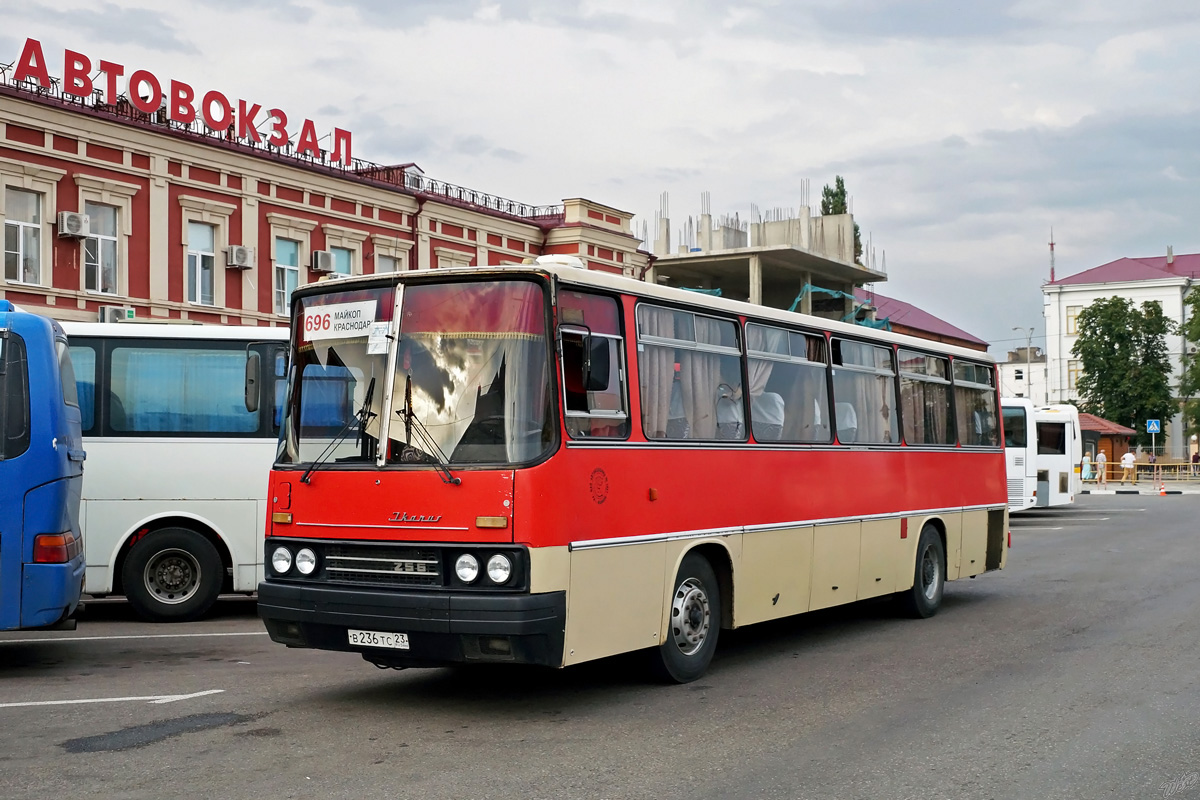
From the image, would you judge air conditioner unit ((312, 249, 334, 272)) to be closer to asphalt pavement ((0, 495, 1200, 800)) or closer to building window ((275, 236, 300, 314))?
building window ((275, 236, 300, 314))

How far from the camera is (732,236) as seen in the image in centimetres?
5675

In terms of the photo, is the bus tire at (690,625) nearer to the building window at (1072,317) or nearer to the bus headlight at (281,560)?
the bus headlight at (281,560)

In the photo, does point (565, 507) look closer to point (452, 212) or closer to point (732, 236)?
point (452, 212)

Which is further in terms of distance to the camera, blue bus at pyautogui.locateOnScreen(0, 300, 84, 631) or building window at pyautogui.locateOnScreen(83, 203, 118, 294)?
building window at pyautogui.locateOnScreen(83, 203, 118, 294)

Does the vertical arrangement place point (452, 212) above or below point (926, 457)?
above

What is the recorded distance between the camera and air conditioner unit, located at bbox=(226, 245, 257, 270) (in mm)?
30641

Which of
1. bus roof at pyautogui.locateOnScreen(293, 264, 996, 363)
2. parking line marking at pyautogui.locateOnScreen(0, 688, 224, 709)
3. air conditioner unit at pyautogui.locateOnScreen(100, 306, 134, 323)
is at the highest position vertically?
air conditioner unit at pyautogui.locateOnScreen(100, 306, 134, 323)

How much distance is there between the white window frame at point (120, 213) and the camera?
91.7 ft

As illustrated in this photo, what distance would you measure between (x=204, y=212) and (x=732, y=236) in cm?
3032

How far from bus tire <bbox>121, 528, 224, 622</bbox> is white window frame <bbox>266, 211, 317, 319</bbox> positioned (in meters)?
19.4

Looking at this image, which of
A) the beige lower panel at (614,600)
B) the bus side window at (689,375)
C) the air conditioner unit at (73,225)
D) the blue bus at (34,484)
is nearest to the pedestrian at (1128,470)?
the air conditioner unit at (73,225)

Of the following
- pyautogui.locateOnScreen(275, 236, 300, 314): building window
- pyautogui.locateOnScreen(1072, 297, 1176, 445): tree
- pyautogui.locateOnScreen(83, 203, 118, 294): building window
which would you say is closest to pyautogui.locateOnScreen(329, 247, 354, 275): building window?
pyautogui.locateOnScreen(275, 236, 300, 314): building window

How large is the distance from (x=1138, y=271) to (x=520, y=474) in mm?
101836

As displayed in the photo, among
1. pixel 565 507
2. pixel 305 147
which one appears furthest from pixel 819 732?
pixel 305 147
